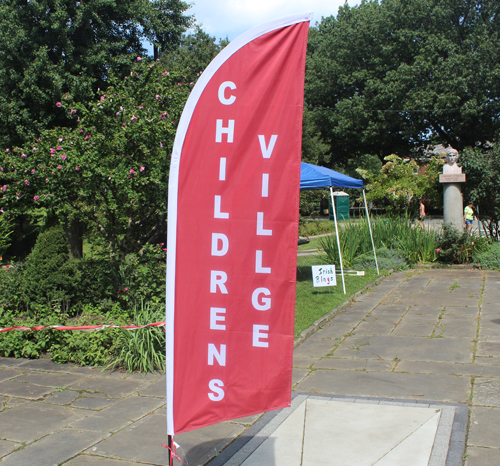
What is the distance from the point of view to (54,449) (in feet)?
13.0

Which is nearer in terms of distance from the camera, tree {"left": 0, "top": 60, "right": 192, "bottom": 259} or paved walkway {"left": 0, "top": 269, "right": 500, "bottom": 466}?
paved walkway {"left": 0, "top": 269, "right": 500, "bottom": 466}

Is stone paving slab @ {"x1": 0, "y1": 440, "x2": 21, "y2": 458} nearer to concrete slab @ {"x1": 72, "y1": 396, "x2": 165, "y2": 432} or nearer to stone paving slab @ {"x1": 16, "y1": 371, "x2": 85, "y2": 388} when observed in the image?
concrete slab @ {"x1": 72, "y1": 396, "x2": 165, "y2": 432}

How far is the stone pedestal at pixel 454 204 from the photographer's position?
49.4 ft

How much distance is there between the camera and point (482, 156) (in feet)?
51.3

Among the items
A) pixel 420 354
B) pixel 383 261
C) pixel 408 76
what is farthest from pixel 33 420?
pixel 408 76

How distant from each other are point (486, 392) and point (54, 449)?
159 inches

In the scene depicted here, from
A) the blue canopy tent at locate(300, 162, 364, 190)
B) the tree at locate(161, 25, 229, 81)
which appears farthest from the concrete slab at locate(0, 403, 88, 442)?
the tree at locate(161, 25, 229, 81)

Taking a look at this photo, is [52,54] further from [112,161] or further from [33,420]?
[33,420]

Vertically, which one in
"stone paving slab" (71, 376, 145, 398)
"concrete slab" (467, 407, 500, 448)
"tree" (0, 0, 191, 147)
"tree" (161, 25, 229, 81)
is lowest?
"stone paving slab" (71, 376, 145, 398)

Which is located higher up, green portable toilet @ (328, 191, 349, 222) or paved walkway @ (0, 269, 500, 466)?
green portable toilet @ (328, 191, 349, 222)

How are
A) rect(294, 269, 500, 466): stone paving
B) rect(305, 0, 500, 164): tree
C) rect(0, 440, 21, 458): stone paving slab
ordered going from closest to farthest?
1. rect(0, 440, 21, 458): stone paving slab
2. rect(294, 269, 500, 466): stone paving
3. rect(305, 0, 500, 164): tree

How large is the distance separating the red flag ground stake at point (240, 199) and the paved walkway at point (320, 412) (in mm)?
1281

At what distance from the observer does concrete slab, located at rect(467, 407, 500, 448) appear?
3.87 metres

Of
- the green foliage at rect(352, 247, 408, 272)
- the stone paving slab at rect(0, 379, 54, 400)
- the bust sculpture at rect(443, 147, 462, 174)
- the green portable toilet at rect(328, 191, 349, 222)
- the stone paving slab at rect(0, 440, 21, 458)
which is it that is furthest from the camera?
the bust sculpture at rect(443, 147, 462, 174)
